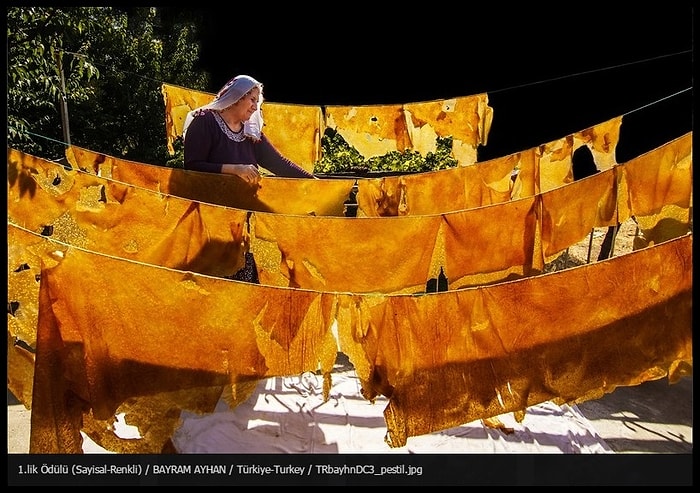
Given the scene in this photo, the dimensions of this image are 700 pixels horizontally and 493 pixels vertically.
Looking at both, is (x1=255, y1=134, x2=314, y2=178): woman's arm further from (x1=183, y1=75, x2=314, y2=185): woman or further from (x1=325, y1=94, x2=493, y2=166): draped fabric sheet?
(x1=325, y1=94, x2=493, y2=166): draped fabric sheet

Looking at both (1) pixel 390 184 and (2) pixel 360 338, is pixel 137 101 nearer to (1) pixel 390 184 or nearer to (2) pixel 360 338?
(1) pixel 390 184

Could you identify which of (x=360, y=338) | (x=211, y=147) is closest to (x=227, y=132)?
(x=211, y=147)

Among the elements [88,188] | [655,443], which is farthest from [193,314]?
[655,443]

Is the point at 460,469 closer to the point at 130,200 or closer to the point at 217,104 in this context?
the point at 130,200

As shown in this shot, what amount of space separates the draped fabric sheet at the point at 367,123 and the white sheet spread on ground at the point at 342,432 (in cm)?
257

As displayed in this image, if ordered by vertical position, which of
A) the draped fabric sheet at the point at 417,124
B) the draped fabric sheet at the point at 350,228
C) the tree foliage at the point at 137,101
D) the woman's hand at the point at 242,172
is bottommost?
the draped fabric sheet at the point at 350,228

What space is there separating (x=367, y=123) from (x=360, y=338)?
3.26 meters

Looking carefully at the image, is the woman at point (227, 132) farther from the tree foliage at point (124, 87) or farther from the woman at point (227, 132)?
the tree foliage at point (124, 87)

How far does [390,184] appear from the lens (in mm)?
3252

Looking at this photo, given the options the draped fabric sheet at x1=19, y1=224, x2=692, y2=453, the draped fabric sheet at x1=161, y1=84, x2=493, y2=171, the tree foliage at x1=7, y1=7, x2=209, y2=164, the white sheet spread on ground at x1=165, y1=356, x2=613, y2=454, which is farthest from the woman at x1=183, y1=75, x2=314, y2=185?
the tree foliage at x1=7, y1=7, x2=209, y2=164

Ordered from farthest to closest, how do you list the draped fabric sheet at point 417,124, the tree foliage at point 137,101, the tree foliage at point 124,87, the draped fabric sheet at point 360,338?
the tree foliage at point 137,101, the tree foliage at point 124,87, the draped fabric sheet at point 417,124, the draped fabric sheet at point 360,338

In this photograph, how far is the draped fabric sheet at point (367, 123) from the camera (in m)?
4.43

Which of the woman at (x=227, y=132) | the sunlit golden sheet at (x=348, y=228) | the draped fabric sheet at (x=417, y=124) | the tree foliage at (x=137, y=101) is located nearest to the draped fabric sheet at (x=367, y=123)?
the draped fabric sheet at (x=417, y=124)

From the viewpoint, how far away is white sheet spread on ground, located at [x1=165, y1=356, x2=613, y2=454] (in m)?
2.46
